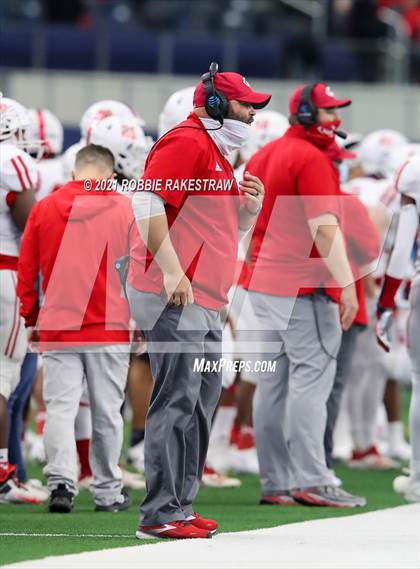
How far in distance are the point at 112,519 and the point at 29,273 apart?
116 centimetres

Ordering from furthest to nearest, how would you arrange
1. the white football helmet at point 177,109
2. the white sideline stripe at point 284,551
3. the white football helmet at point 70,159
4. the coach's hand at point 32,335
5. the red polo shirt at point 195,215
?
the white football helmet at point 70,159, the white football helmet at point 177,109, the coach's hand at point 32,335, the red polo shirt at point 195,215, the white sideline stripe at point 284,551

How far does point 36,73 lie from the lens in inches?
656

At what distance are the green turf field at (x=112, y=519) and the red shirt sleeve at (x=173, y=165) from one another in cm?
128

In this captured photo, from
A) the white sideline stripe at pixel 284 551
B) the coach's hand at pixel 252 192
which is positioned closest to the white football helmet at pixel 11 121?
the coach's hand at pixel 252 192

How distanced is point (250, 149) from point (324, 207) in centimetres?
268

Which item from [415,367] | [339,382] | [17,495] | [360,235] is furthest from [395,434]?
[17,495]

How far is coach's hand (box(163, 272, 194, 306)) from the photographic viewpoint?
5.86 meters

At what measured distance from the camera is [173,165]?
593cm

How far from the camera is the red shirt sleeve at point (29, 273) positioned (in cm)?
717

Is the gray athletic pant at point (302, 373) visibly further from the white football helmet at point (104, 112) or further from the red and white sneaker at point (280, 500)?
the white football helmet at point (104, 112)

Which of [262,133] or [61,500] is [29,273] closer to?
[61,500]

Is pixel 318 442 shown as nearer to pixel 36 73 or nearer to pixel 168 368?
pixel 168 368

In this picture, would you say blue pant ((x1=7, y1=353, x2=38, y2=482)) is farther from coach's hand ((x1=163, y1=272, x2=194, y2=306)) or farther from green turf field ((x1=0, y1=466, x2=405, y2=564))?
coach's hand ((x1=163, y1=272, x2=194, y2=306))

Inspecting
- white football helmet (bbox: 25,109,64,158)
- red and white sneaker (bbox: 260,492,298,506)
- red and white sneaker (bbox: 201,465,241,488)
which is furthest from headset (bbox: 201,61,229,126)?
white football helmet (bbox: 25,109,64,158)
